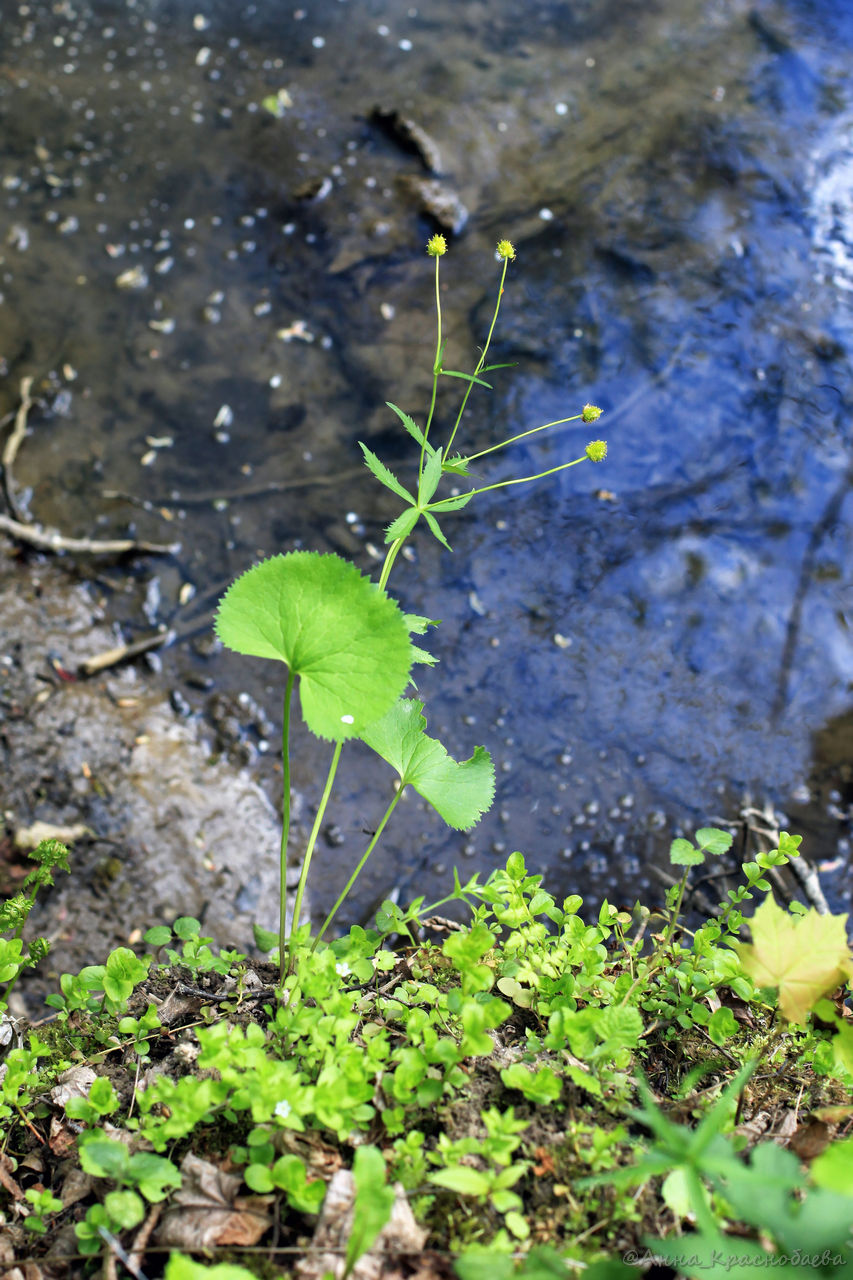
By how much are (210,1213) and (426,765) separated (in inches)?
31.1

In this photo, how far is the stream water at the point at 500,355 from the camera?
133 inches

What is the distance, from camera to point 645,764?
3.33 m

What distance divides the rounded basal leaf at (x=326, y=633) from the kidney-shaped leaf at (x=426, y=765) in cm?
26

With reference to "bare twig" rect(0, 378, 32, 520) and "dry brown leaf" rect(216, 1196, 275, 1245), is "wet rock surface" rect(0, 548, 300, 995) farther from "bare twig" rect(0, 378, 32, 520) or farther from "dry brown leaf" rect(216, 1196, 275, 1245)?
"dry brown leaf" rect(216, 1196, 275, 1245)

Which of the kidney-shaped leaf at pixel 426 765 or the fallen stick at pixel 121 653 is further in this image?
the fallen stick at pixel 121 653

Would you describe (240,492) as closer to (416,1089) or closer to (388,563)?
(388,563)

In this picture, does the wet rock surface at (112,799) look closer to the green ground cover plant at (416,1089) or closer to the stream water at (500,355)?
the stream water at (500,355)

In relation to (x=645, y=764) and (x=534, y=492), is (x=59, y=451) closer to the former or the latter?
(x=534, y=492)

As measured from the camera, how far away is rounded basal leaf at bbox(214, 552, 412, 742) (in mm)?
1298

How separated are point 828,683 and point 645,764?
3.11 ft

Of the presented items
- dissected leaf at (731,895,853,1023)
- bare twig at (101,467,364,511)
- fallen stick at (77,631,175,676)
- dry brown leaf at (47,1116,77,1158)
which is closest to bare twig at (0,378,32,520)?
bare twig at (101,467,364,511)

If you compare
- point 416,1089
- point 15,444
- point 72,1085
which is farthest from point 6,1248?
point 15,444

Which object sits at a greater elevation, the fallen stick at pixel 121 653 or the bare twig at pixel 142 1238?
the bare twig at pixel 142 1238

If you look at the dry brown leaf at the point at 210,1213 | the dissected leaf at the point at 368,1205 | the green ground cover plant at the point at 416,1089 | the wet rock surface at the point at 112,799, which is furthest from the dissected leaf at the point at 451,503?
the wet rock surface at the point at 112,799
